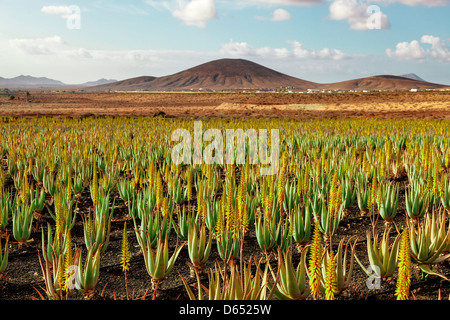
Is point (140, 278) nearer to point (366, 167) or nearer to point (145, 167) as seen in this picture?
point (145, 167)

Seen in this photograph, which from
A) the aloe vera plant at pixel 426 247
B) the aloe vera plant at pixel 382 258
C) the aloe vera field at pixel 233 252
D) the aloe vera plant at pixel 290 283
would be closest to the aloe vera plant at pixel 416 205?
the aloe vera field at pixel 233 252

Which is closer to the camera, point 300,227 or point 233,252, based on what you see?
point 233,252

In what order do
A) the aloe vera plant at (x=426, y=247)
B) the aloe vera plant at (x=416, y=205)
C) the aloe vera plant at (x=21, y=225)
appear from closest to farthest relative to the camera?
the aloe vera plant at (x=426, y=247) → the aloe vera plant at (x=21, y=225) → the aloe vera plant at (x=416, y=205)

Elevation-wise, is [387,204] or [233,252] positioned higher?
[387,204]

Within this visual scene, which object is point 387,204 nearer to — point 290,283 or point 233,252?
point 233,252

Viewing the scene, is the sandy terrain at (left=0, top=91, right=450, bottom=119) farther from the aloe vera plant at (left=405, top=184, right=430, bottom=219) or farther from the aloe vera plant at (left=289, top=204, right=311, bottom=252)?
the aloe vera plant at (left=289, top=204, right=311, bottom=252)

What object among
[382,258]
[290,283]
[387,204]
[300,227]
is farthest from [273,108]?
[290,283]

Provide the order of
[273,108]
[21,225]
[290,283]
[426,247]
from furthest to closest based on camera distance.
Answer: [273,108] → [21,225] → [426,247] → [290,283]

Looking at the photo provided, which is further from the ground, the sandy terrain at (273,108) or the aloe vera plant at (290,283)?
the sandy terrain at (273,108)

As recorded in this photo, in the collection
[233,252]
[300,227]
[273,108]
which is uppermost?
Result: [273,108]

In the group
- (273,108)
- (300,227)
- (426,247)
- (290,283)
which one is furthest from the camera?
(273,108)

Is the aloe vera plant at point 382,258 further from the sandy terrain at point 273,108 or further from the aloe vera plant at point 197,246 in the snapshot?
the sandy terrain at point 273,108
